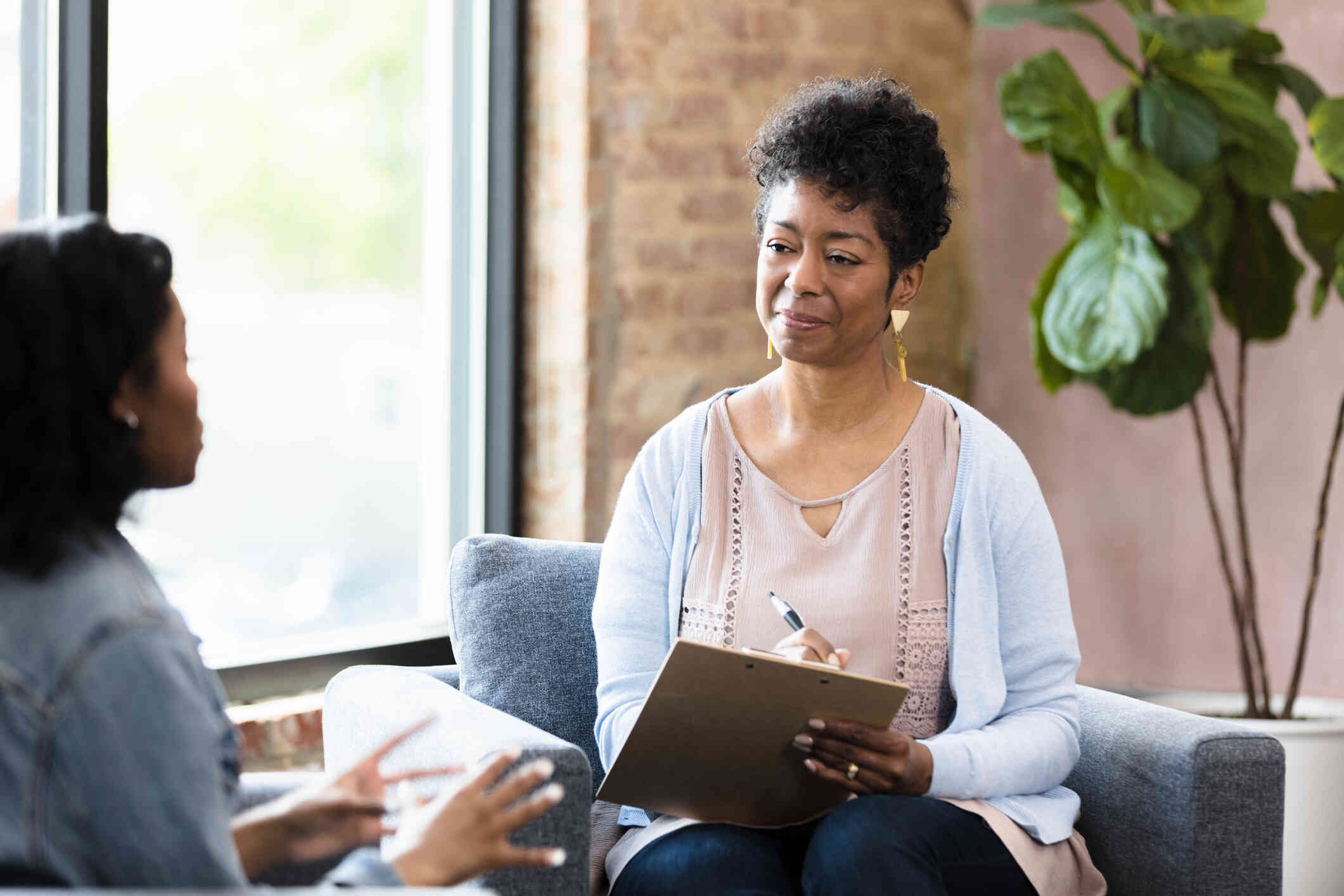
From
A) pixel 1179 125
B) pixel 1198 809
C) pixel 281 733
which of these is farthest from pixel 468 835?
pixel 1179 125

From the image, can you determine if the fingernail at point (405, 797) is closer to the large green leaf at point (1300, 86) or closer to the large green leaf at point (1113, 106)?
the large green leaf at point (1113, 106)

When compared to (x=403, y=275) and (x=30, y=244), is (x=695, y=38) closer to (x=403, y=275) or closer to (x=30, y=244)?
(x=403, y=275)

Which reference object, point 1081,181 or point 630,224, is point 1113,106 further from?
point 630,224

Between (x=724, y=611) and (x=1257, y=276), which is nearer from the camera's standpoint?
(x=724, y=611)

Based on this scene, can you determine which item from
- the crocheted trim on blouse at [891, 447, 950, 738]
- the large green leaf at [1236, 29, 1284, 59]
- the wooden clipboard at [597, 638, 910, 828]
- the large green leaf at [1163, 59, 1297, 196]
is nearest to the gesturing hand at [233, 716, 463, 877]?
the wooden clipboard at [597, 638, 910, 828]

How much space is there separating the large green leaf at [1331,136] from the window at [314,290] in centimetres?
174

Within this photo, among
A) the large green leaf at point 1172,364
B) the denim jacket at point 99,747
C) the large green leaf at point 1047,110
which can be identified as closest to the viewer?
the denim jacket at point 99,747

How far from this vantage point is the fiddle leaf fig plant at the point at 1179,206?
273cm

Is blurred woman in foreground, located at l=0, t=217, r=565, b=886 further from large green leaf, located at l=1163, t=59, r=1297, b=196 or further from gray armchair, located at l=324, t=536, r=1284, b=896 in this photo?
large green leaf, located at l=1163, t=59, r=1297, b=196

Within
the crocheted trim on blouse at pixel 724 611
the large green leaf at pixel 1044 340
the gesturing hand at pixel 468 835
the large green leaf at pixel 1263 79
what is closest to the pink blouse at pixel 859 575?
the crocheted trim on blouse at pixel 724 611

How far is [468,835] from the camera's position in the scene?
115cm

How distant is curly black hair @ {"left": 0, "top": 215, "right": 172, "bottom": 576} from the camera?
3.23 feet

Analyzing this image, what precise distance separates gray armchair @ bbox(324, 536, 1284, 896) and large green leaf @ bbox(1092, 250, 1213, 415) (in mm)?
1151

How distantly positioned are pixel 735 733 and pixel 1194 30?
71.7 inches
